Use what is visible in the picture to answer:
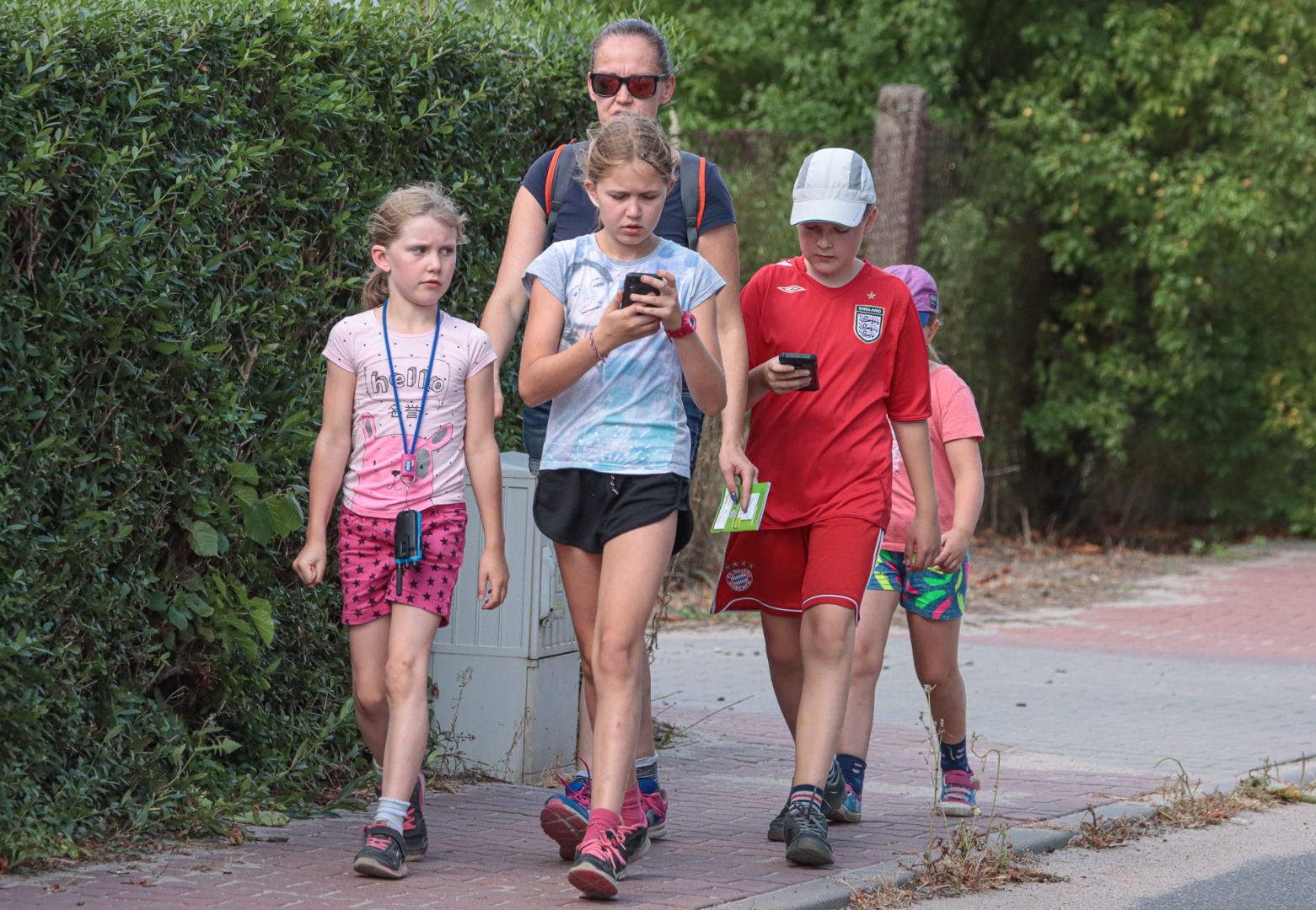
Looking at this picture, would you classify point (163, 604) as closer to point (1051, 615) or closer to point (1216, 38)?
point (1051, 615)

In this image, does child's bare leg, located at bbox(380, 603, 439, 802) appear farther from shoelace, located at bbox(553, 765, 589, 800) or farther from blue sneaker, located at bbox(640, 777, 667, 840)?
blue sneaker, located at bbox(640, 777, 667, 840)

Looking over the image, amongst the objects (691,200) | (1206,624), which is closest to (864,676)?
(691,200)

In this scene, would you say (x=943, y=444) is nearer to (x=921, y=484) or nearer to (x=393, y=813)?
(x=921, y=484)

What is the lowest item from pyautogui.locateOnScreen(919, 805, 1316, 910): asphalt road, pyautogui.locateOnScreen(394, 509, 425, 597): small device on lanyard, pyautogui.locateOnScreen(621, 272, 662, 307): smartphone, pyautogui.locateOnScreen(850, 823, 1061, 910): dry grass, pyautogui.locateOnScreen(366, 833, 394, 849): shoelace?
pyautogui.locateOnScreen(919, 805, 1316, 910): asphalt road

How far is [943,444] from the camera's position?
5.99 meters

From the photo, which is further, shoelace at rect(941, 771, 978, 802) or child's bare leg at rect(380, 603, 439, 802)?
shoelace at rect(941, 771, 978, 802)

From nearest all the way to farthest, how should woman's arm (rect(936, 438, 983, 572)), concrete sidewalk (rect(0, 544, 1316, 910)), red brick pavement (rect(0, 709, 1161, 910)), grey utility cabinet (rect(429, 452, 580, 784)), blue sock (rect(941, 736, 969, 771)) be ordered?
red brick pavement (rect(0, 709, 1161, 910)) → concrete sidewalk (rect(0, 544, 1316, 910)) → woman's arm (rect(936, 438, 983, 572)) → blue sock (rect(941, 736, 969, 771)) → grey utility cabinet (rect(429, 452, 580, 784))

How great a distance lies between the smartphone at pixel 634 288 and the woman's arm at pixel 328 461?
35.4 inches

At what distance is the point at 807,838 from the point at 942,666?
1.10m

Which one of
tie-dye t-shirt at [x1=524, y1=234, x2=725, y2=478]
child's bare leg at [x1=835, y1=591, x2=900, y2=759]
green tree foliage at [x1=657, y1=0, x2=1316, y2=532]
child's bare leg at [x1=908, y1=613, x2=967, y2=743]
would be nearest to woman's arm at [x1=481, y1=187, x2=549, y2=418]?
tie-dye t-shirt at [x1=524, y1=234, x2=725, y2=478]

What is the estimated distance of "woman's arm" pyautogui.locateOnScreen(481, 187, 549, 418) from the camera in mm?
5117

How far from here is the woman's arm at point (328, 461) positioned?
15.8 ft

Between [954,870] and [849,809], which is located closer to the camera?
[954,870]

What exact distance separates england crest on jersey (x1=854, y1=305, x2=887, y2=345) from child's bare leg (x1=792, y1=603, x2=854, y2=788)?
83 centimetres
